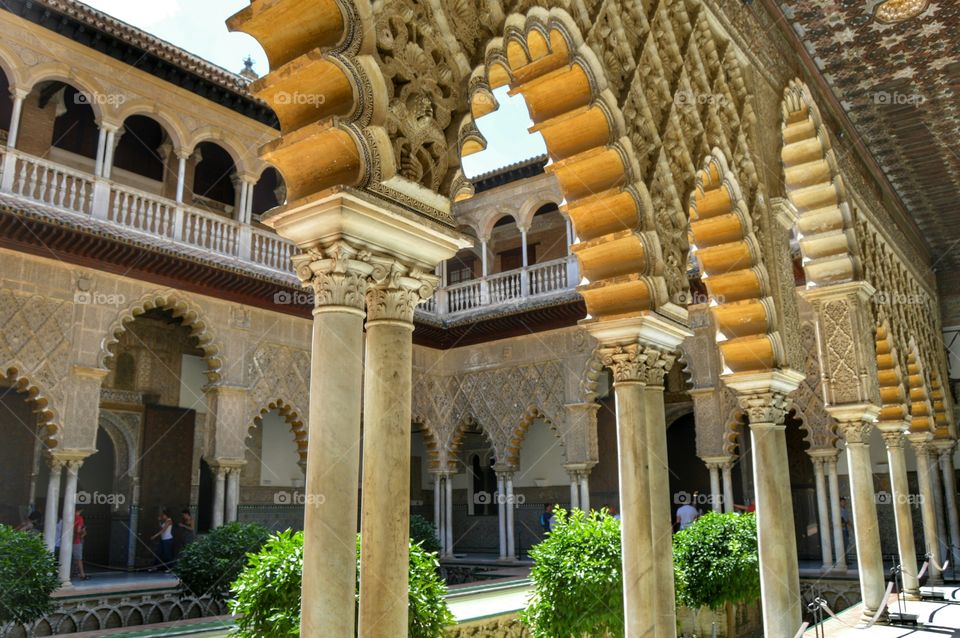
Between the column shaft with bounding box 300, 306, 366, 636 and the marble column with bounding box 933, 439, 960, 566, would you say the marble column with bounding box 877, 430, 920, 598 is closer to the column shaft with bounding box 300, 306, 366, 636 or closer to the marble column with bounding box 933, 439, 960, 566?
the marble column with bounding box 933, 439, 960, 566

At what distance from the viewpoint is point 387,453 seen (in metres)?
3.15

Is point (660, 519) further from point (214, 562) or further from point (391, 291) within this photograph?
point (214, 562)

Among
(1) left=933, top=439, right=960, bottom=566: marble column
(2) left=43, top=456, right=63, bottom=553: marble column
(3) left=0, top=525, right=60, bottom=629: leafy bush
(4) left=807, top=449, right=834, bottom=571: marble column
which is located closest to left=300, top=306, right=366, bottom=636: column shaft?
(3) left=0, top=525, right=60, bottom=629: leafy bush

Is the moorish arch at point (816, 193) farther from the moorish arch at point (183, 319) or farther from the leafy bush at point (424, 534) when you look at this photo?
the moorish arch at point (183, 319)

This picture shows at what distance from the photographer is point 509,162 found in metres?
16.3

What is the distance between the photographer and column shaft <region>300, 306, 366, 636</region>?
287 cm

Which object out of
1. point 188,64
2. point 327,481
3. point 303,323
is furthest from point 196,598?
point 327,481

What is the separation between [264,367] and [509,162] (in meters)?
6.75

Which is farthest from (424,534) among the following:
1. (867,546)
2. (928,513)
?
(928,513)

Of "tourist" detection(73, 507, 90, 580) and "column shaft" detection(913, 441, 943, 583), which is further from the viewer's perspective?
"tourist" detection(73, 507, 90, 580)

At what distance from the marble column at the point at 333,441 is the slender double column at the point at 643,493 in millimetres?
2148

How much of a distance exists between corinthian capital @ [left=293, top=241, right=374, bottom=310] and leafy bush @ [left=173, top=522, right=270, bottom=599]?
743 centimetres

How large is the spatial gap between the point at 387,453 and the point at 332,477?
0.87 feet

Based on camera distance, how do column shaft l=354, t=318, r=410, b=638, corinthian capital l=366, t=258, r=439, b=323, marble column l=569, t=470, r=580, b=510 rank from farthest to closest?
marble column l=569, t=470, r=580, b=510 < corinthian capital l=366, t=258, r=439, b=323 < column shaft l=354, t=318, r=410, b=638
